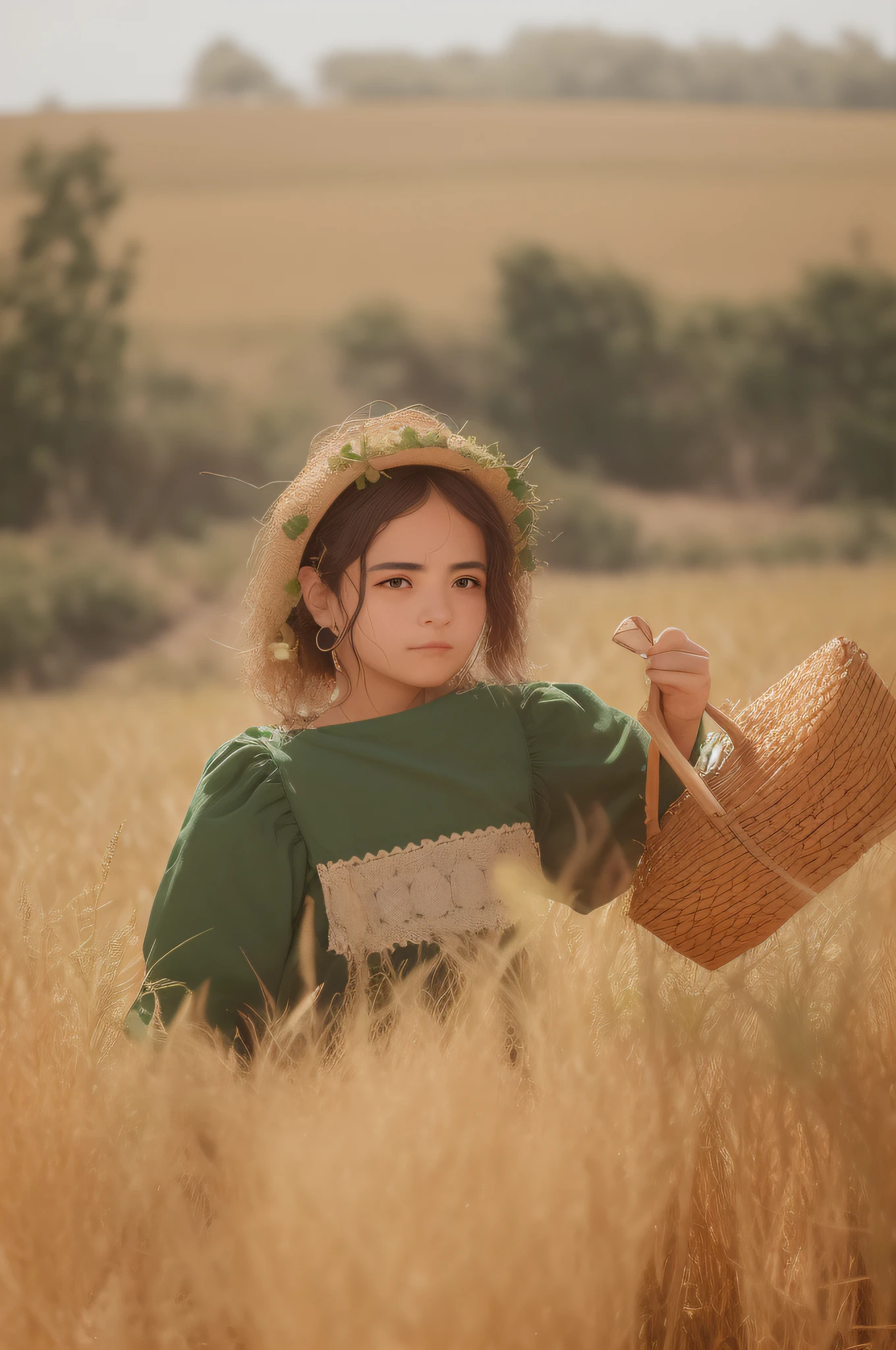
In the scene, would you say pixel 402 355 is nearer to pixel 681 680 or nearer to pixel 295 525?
pixel 295 525

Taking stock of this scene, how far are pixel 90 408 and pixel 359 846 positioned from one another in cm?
1618

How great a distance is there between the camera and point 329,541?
5.12 feet

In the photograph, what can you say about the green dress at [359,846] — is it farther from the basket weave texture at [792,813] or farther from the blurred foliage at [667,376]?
the blurred foliage at [667,376]

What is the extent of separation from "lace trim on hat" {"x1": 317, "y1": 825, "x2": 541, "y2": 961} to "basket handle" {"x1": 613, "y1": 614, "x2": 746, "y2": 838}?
221 mm

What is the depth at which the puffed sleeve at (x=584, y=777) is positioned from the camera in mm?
1476

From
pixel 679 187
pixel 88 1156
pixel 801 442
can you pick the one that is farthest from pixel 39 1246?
pixel 679 187

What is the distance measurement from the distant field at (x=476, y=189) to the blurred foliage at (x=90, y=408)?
15.0 ft

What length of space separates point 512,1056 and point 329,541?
2.40ft

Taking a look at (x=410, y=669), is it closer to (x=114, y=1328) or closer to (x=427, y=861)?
(x=427, y=861)

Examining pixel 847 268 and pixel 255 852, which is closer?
pixel 255 852

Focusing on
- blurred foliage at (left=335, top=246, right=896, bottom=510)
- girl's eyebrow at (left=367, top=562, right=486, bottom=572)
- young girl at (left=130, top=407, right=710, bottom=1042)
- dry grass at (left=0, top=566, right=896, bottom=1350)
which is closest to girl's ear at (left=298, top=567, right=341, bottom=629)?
young girl at (left=130, top=407, right=710, bottom=1042)

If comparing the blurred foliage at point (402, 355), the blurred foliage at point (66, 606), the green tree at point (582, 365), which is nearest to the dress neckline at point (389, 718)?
the blurred foliage at point (66, 606)

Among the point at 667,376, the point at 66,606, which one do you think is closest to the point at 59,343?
the point at 66,606

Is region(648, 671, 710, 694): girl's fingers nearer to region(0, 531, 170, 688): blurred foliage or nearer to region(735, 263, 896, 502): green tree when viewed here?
region(0, 531, 170, 688): blurred foliage
